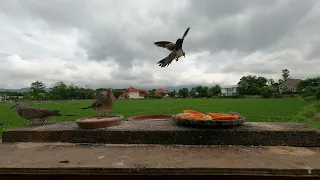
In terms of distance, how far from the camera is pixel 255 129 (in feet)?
7.85

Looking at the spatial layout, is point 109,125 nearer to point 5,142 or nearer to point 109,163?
point 109,163

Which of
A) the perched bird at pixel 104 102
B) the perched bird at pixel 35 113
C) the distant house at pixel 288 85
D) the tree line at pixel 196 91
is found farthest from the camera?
the distant house at pixel 288 85

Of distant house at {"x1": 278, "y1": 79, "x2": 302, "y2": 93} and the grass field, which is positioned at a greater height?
distant house at {"x1": 278, "y1": 79, "x2": 302, "y2": 93}

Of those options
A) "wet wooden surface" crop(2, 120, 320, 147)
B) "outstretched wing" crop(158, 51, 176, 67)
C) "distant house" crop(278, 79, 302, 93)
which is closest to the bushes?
"wet wooden surface" crop(2, 120, 320, 147)

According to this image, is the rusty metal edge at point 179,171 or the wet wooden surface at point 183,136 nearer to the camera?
the rusty metal edge at point 179,171

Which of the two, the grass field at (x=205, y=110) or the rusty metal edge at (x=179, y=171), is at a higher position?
the rusty metal edge at (x=179, y=171)

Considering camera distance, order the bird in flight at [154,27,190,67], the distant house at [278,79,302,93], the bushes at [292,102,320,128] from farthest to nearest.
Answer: the distant house at [278,79,302,93]
the bushes at [292,102,320,128]
the bird in flight at [154,27,190,67]

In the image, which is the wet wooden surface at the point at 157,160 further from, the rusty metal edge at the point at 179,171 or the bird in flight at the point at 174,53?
the bird in flight at the point at 174,53

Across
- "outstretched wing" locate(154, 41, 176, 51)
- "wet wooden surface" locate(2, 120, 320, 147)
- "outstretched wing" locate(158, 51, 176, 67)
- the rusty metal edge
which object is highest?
"outstretched wing" locate(154, 41, 176, 51)

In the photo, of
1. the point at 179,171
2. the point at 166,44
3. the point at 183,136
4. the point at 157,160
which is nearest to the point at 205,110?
the point at 166,44

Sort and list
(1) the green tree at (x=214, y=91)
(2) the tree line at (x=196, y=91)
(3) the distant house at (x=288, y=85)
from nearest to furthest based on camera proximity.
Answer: (2) the tree line at (x=196, y=91), (3) the distant house at (x=288, y=85), (1) the green tree at (x=214, y=91)

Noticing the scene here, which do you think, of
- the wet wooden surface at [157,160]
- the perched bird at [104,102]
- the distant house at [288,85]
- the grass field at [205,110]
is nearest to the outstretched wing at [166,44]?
the perched bird at [104,102]

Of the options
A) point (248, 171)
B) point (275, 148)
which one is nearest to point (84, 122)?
point (248, 171)

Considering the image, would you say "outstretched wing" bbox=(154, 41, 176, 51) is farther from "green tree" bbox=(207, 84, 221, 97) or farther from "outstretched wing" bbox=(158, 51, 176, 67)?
"green tree" bbox=(207, 84, 221, 97)
